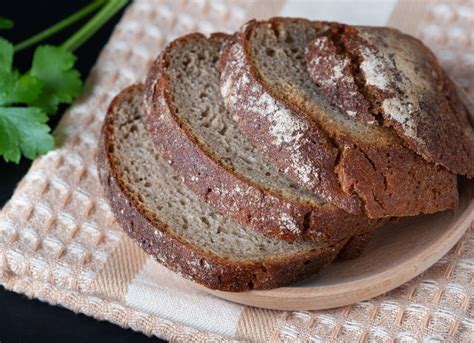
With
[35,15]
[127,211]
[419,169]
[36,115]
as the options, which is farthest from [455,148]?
[35,15]

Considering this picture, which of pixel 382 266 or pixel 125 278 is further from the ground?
pixel 382 266

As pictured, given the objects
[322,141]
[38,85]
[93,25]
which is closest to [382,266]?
[322,141]

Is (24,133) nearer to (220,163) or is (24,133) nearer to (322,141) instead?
(220,163)

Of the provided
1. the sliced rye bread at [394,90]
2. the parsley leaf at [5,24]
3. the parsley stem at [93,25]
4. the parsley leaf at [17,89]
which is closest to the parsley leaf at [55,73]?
the parsley leaf at [17,89]

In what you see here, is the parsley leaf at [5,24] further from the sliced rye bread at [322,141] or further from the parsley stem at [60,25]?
the sliced rye bread at [322,141]

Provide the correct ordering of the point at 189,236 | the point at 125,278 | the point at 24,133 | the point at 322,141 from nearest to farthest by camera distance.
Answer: the point at 322,141
the point at 189,236
the point at 125,278
the point at 24,133
